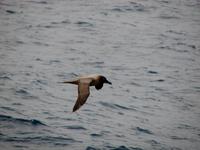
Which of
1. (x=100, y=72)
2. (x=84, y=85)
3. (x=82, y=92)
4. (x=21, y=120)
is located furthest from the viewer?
(x=100, y=72)

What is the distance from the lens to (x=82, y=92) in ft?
37.0

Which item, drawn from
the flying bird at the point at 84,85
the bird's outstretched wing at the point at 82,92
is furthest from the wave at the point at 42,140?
the bird's outstretched wing at the point at 82,92

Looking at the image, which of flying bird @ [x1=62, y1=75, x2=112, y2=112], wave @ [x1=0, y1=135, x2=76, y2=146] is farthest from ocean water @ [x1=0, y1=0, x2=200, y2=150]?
flying bird @ [x1=62, y1=75, x2=112, y2=112]

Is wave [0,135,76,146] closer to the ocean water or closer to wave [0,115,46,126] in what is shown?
the ocean water

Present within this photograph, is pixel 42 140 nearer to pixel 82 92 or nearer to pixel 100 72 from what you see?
pixel 82 92

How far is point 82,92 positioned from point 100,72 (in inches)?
447

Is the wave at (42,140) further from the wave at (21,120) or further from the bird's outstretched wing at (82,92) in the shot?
the bird's outstretched wing at (82,92)

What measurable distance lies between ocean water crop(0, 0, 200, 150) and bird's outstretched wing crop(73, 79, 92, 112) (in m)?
5.26

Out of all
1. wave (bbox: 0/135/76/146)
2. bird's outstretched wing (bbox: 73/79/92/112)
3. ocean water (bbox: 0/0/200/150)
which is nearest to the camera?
bird's outstretched wing (bbox: 73/79/92/112)

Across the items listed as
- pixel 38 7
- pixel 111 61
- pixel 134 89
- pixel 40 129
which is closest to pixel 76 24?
pixel 38 7

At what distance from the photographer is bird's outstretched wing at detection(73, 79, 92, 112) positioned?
36.3ft

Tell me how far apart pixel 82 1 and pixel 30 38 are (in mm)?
8506

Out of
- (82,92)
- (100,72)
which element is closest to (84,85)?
(82,92)

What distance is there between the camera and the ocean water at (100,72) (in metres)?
17.9
